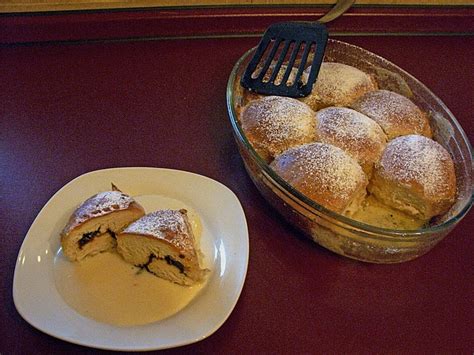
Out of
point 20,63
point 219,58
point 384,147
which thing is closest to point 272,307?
point 384,147

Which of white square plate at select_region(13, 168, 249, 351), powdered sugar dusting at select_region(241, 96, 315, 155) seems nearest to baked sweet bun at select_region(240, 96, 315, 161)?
powdered sugar dusting at select_region(241, 96, 315, 155)

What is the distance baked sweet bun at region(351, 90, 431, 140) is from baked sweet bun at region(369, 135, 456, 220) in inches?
1.9

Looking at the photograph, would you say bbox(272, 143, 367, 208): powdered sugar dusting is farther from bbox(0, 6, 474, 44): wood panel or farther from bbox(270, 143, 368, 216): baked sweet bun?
bbox(0, 6, 474, 44): wood panel

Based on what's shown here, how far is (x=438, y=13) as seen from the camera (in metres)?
1.36

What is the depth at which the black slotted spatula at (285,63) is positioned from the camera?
100cm

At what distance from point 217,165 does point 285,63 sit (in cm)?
30

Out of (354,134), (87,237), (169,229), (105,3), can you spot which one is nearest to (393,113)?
(354,134)

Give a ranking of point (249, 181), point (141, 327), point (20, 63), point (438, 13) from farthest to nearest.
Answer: point (438, 13)
point (20, 63)
point (249, 181)
point (141, 327)

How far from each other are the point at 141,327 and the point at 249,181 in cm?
37

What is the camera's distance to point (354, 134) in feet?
3.05

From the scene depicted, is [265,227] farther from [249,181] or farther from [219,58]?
[219,58]

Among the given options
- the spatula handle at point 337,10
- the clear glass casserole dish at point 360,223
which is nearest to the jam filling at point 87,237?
the clear glass casserole dish at point 360,223

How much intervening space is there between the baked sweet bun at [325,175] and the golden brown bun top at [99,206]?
0.86ft

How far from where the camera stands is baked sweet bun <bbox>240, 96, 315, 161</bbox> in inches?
36.0
